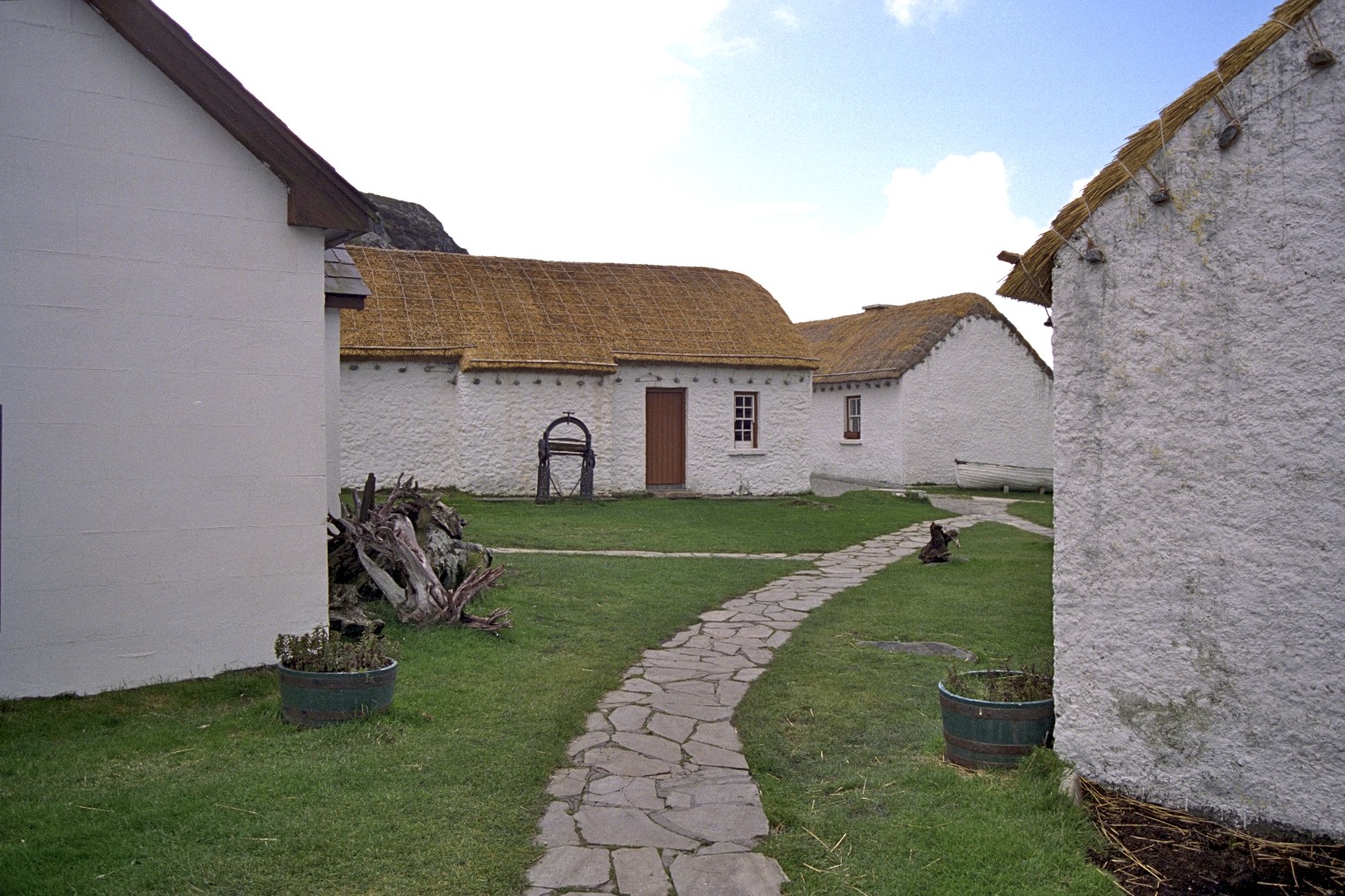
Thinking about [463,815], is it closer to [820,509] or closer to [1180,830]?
[1180,830]

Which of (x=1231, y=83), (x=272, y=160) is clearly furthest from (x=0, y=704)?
(x=1231, y=83)

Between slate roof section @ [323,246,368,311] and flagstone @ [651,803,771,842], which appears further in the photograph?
slate roof section @ [323,246,368,311]

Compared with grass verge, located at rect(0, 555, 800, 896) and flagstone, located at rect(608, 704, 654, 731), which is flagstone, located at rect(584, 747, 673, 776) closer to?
grass verge, located at rect(0, 555, 800, 896)

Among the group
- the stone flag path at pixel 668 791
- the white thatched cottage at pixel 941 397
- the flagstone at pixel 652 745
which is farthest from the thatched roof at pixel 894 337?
the flagstone at pixel 652 745

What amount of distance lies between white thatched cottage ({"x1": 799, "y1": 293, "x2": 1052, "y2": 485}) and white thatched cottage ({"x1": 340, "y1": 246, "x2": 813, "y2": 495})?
13.4ft

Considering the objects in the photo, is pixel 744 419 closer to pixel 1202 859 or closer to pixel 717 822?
pixel 717 822

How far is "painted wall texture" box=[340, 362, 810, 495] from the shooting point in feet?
61.5

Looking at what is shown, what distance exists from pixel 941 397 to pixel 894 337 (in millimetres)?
2369

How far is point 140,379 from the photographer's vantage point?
6.45 metres

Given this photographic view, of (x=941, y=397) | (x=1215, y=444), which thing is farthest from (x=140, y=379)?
(x=941, y=397)

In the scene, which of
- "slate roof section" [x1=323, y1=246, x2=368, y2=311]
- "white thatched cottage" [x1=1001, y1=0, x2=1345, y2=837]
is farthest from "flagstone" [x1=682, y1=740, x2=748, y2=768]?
"slate roof section" [x1=323, y1=246, x2=368, y2=311]

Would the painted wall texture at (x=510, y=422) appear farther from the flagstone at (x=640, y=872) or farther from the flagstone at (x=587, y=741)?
the flagstone at (x=640, y=872)

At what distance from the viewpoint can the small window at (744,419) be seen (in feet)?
70.7

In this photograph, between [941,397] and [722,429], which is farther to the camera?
[941,397]
